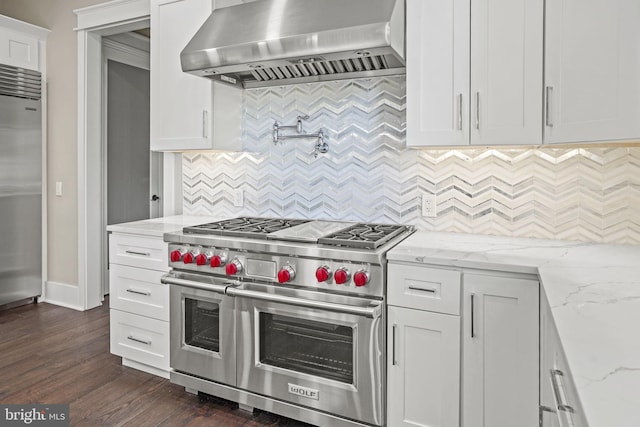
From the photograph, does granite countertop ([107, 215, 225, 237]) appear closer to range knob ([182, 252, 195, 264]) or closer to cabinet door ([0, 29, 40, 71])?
range knob ([182, 252, 195, 264])

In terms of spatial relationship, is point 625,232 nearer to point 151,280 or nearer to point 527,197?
point 527,197

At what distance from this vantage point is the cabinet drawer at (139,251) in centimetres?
261

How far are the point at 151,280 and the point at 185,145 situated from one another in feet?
2.89

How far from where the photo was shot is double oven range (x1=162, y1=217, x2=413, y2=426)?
2.02 m

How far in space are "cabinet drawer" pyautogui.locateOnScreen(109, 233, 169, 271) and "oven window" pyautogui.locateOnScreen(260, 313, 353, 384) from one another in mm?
768

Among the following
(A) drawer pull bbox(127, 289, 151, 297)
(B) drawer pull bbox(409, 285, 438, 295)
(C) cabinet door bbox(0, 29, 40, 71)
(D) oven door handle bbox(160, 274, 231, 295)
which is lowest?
(A) drawer pull bbox(127, 289, 151, 297)

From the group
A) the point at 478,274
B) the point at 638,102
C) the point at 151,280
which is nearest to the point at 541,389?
the point at 478,274

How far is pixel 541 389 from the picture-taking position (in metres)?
1.75

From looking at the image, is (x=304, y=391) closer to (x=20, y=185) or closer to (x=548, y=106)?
(x=548, y=106)

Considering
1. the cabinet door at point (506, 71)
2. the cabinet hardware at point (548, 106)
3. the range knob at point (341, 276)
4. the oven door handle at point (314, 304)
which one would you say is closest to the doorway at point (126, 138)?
the oven door handle at point (314, 304)

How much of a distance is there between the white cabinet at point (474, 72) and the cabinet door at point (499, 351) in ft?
2.39

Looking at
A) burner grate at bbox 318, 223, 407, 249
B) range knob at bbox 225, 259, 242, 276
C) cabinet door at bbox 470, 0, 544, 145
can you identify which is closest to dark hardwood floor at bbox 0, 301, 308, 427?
range knob at bbox 225, 259, 242, 276

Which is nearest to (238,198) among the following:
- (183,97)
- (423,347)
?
(183,97)

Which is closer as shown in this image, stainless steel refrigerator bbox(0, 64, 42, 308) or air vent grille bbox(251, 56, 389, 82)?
air vent grille bbox(251, 56, 389, 82)
